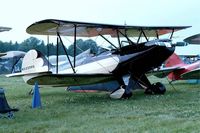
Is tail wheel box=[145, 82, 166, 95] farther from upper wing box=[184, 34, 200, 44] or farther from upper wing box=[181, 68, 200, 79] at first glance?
upper wing box=[184, 34, 200, 44]

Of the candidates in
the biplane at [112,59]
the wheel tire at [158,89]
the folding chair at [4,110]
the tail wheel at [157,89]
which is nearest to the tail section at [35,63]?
the biplane at [112,59]

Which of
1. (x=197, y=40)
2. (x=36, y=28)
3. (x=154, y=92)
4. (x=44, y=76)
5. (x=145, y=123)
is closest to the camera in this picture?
(x=145, y=123)

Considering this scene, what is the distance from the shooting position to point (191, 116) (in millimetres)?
7254

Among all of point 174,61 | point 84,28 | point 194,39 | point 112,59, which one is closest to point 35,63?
point 84,28

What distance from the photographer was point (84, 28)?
44.5 ft

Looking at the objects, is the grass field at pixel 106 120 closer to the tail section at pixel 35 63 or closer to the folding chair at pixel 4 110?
the folding chair at pixel 4 110

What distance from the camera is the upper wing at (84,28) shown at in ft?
38.7

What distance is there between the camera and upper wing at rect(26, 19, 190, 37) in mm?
11797

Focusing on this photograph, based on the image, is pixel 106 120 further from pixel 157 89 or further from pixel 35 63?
pixel 35 63

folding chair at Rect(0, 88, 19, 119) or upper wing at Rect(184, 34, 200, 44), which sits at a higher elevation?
upper wing at Rect(184, 34, 200, 44)

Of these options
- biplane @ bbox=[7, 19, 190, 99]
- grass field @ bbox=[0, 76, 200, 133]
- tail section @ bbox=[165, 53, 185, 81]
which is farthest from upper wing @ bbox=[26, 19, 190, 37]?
tail section @ bbox=[165, 53, 185, 81]

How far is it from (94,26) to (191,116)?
6.25m

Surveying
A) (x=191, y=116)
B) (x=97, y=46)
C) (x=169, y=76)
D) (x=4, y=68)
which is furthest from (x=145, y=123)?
(x=4, y=68)

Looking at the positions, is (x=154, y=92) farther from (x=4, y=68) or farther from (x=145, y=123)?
(x=4, y=68)
